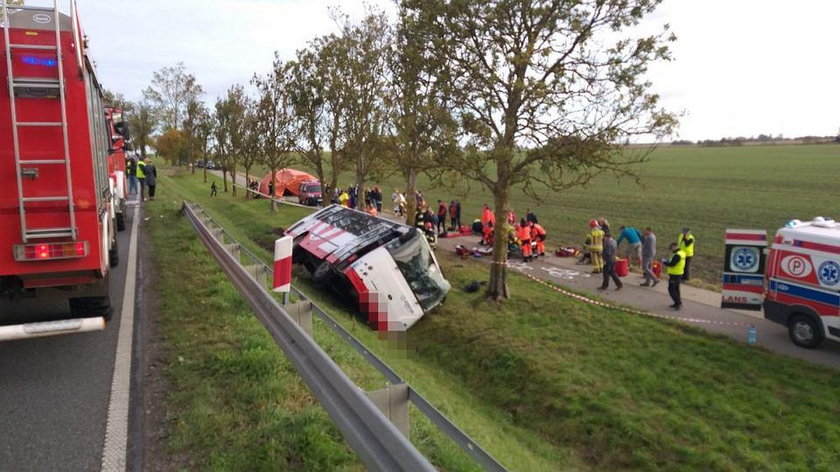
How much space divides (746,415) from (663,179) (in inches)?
2045

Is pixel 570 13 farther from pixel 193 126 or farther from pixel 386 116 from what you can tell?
pixel 193 126

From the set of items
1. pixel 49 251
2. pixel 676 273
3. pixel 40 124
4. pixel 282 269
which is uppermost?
pixel 40 124

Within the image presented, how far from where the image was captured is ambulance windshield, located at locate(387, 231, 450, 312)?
1197cm

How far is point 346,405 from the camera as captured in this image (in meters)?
3.41

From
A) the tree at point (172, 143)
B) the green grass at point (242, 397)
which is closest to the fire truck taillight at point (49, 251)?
the green grass at point (242, 397)

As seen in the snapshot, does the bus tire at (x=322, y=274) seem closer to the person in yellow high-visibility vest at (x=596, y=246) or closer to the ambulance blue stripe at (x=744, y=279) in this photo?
the person in yellow high-visibility vest at (x=596, y=246)

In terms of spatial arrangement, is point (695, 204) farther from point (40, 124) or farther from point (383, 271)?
point (40, 124)

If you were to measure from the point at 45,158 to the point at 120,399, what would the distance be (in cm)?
253

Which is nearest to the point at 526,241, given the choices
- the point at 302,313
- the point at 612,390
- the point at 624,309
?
the point at 624,309

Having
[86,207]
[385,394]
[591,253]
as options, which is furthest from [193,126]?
[385,394]

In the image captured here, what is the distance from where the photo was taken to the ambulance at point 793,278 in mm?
9859

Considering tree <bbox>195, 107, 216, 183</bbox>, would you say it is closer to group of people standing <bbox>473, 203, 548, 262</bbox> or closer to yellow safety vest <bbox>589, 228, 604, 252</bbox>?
group of people standing <bbox>473, 203, 548, 262</bbox>

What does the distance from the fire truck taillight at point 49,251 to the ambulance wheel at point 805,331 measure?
11652 mm

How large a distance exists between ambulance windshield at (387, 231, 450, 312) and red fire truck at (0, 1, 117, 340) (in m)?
6.80
